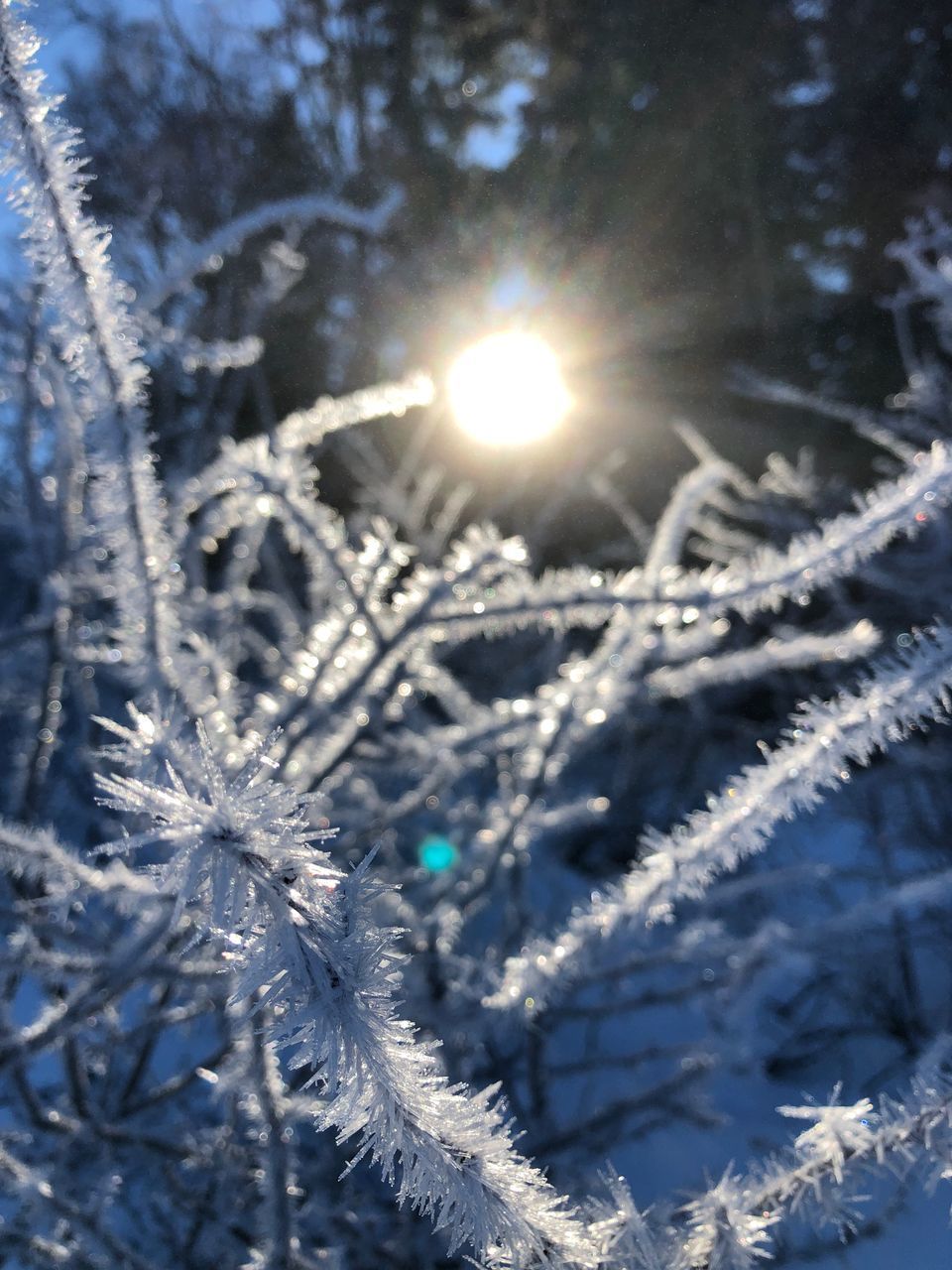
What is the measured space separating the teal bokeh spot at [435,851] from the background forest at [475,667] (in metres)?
0.06

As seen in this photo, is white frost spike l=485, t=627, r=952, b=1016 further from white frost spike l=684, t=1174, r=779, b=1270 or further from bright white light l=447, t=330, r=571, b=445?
bright white light l=447, t=330, r=571, b=445

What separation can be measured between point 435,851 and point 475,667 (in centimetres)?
157

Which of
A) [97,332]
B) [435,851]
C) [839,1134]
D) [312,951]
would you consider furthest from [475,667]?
[312,951]

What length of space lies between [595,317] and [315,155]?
2.72 m

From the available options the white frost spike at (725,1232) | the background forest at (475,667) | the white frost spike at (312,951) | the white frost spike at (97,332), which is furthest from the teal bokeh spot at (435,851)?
the white frost spike at (312,951)

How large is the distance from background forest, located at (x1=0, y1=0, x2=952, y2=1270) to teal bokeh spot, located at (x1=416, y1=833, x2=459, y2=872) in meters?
0.06

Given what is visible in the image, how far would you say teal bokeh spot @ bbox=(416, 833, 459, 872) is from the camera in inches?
103

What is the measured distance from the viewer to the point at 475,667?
440 cm

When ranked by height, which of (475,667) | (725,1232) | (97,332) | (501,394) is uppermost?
(475,667)

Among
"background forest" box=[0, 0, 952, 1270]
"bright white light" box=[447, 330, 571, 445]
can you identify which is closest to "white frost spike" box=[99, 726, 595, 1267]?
"background forest" box=[0, 0, 952, 1270]

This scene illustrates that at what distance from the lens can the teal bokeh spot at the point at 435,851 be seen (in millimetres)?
2614

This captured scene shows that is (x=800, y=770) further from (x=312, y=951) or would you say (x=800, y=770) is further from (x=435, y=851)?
(x=435, y=851)

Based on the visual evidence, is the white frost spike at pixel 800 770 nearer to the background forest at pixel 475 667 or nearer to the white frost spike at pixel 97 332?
the background forest at pixel 475 667

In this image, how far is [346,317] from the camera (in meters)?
7.09
